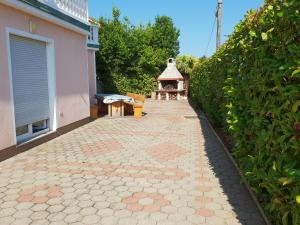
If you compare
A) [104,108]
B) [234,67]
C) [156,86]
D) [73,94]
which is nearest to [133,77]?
[156,86]

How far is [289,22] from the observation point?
9.44ft

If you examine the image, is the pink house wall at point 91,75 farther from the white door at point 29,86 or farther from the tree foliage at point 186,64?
the tree foliage at point 186,64

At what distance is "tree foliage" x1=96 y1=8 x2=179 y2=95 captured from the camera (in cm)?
2050

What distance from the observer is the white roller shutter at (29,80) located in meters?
6.95

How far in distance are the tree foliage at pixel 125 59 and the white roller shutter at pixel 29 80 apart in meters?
12.5

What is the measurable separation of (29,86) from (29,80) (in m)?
0.16

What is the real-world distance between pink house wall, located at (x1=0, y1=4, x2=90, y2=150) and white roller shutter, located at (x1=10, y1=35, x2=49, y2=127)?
1.28 feet

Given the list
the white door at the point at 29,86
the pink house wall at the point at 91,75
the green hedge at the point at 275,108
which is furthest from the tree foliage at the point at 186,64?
the green hedge at the point at 275,108

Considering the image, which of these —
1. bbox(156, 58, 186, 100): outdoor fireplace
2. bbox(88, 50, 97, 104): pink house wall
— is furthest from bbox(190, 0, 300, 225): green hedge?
bbox(156, 58, 186, 100): outdoor fireplace

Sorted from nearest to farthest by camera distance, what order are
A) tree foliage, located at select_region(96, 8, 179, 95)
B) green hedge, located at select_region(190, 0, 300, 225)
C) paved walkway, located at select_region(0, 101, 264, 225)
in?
green hedge, located at select_region(190, 0, 300, 225), paved walkway, located at select_region(0, 101, 264, 225), tree foliage, located at select_region(96, 8, 179, 95)

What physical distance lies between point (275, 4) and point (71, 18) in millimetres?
7643

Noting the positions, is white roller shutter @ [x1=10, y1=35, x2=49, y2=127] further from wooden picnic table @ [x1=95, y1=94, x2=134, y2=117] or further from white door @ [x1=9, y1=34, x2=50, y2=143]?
wooden picnic table @ [x1=95, y1=94, x2=134, y2=117]

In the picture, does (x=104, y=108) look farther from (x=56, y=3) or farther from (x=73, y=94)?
(x=56, y=3)

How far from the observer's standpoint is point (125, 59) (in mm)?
21625
